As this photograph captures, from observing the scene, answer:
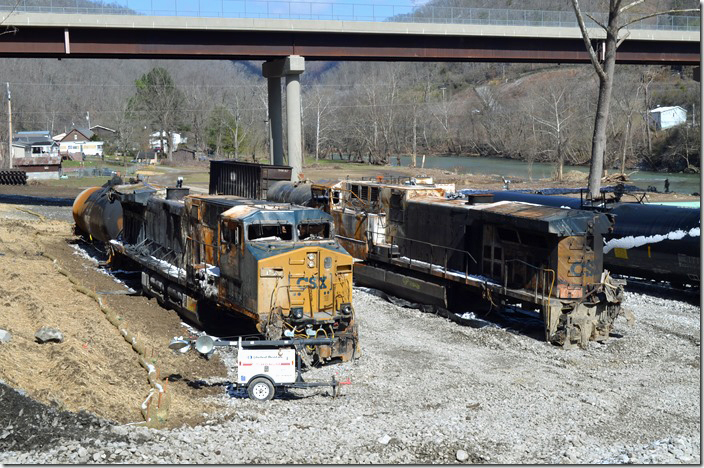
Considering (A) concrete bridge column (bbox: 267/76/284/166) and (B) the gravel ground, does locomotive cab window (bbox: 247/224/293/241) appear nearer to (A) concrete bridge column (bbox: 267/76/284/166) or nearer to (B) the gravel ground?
(B) the gravel ground

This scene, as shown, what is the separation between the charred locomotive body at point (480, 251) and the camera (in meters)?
18.8

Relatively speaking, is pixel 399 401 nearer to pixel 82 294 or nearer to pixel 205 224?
pixel 205 224

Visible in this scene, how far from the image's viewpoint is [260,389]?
1384cm

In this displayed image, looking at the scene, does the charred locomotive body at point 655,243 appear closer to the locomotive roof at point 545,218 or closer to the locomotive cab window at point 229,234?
the locomotive roof at point 545,218

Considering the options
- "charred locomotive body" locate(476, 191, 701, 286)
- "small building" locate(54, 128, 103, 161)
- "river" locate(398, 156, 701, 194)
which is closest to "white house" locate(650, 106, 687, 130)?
"river" locate(398, 156, 701, 194)

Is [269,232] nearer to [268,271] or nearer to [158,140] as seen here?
[268,271]

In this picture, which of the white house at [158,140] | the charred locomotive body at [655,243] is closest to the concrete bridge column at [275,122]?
the charred locomotive body at [655,243]

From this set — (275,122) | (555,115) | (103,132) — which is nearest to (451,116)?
(555,115)

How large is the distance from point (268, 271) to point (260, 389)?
2.90 metres


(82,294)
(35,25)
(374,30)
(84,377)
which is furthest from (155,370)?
(374,30)

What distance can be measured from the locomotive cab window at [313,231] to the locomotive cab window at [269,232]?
10.8 inches

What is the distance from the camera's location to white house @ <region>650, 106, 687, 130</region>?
276 feet

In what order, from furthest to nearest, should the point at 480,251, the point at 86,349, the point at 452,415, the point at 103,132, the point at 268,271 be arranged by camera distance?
the point at 103,132 → the point at 480,251 → the point at 268,271 → the point at 86,349 → the point at 452,415

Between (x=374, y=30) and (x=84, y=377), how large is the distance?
33529 millimetres
